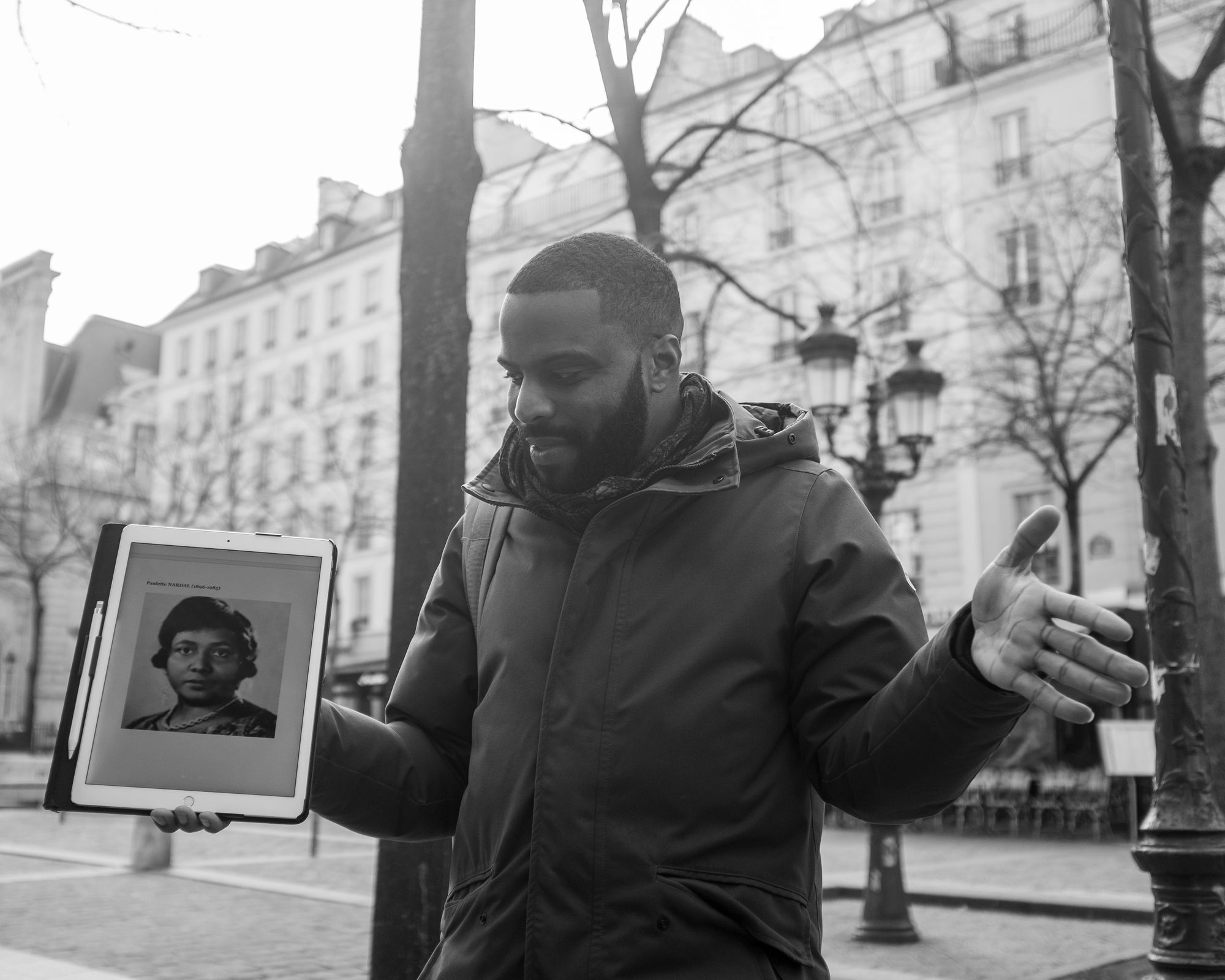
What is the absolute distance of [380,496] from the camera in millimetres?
39781

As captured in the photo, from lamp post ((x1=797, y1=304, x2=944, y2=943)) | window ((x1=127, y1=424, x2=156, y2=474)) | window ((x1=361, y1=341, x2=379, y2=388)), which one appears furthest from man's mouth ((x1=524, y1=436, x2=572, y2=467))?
window ((x1=361, y1=341, x2=379, y2=388))

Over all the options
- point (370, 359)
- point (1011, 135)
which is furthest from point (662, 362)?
point (370, 359)

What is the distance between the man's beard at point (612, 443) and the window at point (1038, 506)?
22.4m

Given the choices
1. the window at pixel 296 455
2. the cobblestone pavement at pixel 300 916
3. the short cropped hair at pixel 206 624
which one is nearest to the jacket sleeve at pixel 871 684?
the short cropped hair at pixel 206 624

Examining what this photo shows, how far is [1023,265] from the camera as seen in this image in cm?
2527

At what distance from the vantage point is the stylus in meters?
2.22

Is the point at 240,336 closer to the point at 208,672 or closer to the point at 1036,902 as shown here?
the point at 1036,902

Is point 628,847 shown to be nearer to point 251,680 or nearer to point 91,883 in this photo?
point 251,680

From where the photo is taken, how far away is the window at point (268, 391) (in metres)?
47.6

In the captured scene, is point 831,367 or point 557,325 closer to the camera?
point 557,325

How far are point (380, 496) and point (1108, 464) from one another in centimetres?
2183

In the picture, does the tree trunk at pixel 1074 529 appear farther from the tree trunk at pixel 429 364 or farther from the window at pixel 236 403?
the window at pixel 236 403

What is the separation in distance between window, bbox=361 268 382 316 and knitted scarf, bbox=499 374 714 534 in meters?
44.3

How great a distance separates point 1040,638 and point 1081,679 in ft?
0.27
